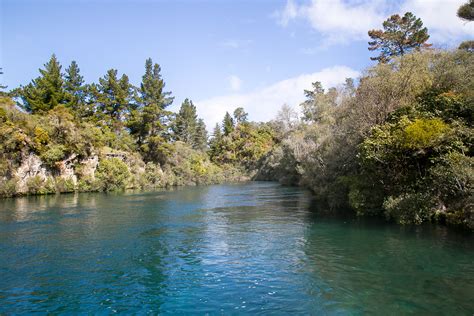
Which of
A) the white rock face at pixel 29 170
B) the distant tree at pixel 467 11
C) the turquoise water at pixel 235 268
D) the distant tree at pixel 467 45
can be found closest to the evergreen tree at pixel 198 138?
the white rock face at pixel 29 170

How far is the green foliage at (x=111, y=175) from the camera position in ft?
192

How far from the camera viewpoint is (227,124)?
419 feet

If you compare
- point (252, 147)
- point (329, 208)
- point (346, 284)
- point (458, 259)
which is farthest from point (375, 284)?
point (252, 147)

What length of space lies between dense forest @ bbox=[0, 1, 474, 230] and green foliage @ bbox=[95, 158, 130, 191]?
179mm

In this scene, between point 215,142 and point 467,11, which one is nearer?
point 467,11

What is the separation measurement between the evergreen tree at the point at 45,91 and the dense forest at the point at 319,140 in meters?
0.25

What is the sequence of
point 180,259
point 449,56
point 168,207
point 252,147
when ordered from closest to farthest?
point 180,259 → point 449,56 → point 168,207 → point 252,147

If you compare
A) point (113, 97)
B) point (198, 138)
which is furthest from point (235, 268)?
point (198, 138)

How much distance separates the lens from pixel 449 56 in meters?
28.7

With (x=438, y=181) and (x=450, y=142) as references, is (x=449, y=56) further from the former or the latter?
(x=438, y=181)

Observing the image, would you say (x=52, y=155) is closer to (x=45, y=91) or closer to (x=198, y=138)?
(x=45, y=91)

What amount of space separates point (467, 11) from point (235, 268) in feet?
87.0

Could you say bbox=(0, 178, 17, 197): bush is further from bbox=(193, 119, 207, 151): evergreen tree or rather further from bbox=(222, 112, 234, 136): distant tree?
bbox=(222, 112, 234, 136): distant tree

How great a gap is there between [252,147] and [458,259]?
99240 mm
